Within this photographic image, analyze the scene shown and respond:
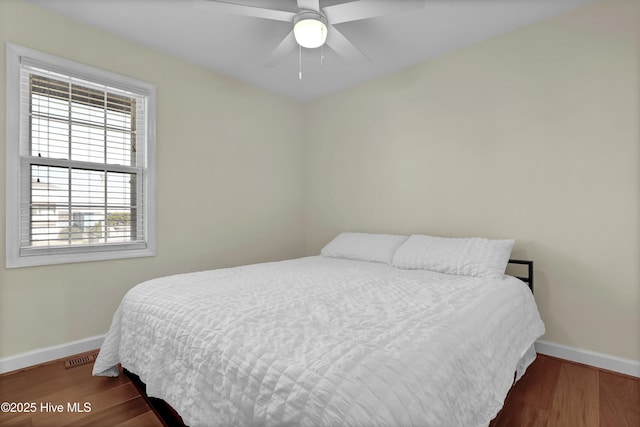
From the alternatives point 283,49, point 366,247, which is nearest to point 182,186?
point 283,49

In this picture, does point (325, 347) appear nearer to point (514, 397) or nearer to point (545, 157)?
point (514, 397)

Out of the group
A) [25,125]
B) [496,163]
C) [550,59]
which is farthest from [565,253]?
[25,125]

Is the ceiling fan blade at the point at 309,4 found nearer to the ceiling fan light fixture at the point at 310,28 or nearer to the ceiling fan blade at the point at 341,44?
the ceiling fan light fixture at the point at 310,28

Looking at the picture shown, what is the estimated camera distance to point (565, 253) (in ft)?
7.39

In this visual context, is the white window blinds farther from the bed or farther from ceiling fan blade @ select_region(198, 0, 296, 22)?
ceiling fan blade @ select_region(198, 0, 296, 22)

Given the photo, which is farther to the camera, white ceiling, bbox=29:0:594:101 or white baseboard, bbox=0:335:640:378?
white ceiling, bbox=29:0:594:101

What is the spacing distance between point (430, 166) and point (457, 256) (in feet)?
3.23

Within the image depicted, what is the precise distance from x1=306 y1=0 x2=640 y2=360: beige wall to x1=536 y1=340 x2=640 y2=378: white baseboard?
4 centimetres

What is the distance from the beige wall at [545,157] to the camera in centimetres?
206

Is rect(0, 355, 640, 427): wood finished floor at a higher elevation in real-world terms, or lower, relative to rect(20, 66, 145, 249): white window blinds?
lower

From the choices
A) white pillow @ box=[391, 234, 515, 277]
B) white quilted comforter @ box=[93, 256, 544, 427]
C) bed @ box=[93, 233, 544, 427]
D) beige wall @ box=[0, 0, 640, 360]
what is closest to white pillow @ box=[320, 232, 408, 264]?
white pillow @ box=[391, 234, 515, 277]

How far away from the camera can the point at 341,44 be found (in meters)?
2.11

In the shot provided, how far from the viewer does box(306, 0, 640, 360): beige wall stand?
2.06 meters

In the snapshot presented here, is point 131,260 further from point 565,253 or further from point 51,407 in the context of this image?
point 565,253
